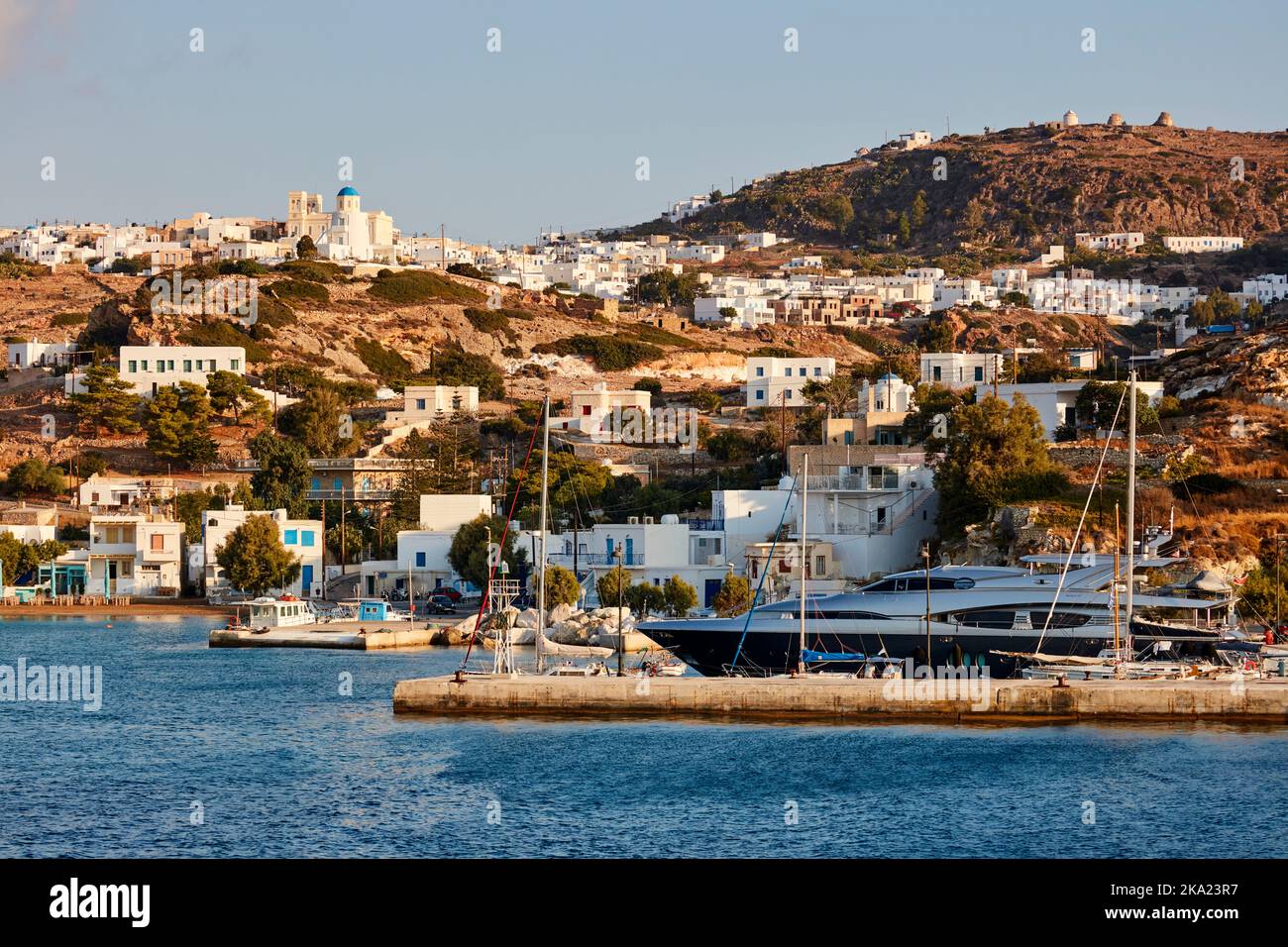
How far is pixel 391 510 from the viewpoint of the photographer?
251 feet

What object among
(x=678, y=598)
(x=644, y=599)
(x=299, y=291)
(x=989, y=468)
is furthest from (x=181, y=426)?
(x=989, y=468)

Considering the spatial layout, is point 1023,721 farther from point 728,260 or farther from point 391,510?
point 728,260

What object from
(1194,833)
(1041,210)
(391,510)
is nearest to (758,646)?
(1194,833)

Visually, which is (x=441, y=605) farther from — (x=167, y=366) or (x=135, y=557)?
(x=167, y=366)

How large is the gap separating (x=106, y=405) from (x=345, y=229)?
53.2 metres

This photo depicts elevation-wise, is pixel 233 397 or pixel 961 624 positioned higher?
pixel 233 397

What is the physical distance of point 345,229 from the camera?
466ft

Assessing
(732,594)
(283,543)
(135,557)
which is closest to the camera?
(732,594)

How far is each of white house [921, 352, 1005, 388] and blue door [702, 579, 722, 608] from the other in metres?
29.8

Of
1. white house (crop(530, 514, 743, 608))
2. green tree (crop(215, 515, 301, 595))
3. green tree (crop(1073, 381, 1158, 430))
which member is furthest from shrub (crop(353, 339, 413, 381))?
green tree (crop(1073, 381, 1158, 430))

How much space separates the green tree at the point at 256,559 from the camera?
66.8 meters
